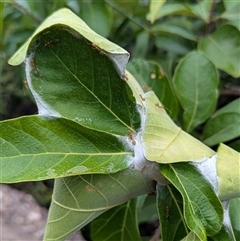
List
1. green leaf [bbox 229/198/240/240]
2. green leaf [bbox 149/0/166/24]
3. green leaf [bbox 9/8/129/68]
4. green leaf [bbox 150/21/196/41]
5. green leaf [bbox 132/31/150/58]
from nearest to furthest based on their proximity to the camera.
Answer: green leaf [bbox 9/8/129/68]
green leaf [bbox 229/198/240/240]
green leaf [bbox 149/0/166/24]
green leaf [bbox 150/21/196/41]
green leaf [bbox 132/31/150/58]

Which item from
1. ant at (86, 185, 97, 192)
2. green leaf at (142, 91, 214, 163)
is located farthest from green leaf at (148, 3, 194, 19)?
ant at (86, 185, 97, 192)

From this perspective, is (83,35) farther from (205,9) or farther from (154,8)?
(205,9)

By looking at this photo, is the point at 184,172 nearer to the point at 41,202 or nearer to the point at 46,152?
the point at 46,152

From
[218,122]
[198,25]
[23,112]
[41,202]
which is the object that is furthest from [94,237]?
[23,112]

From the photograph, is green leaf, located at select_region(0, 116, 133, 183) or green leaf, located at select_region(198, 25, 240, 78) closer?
green leaf, located at select_region(0, 116, 133, 183)

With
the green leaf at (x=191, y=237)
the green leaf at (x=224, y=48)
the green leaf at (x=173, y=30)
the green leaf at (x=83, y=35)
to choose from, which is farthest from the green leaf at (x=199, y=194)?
the green leaf at (x=173, y=30)

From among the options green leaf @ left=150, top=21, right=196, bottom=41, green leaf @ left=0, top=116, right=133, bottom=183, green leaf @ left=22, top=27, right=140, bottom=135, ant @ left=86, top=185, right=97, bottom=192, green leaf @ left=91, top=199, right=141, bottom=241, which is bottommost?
green leaf @ left=91, top=199, right=141, bottom=241

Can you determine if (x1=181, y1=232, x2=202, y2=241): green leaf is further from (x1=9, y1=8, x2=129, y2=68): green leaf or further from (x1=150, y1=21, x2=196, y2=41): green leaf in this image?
(x1=150, y1=21, x2=196, y2=41): green leaf

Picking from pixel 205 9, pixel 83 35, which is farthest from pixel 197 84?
pixel 83 35
